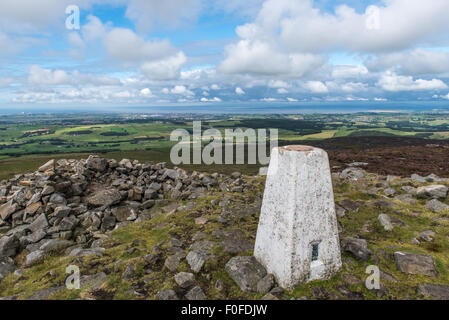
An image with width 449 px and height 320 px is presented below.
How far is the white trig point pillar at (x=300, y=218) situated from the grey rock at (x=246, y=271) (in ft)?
1.63

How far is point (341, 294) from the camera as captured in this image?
7582 millimetres

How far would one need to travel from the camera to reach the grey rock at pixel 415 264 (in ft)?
27.9

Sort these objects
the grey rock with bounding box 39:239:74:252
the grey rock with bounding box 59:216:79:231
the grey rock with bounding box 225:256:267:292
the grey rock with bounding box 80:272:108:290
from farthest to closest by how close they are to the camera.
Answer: the grey rock with bounding box 59:216:79:231, the grey rock with bounding box 39:239:74:252, the grey rock with bounding box 80:272:108:290, the grey rock with bounding box 225:256:267:292

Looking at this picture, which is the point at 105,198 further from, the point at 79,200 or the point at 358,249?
the point at 358,249

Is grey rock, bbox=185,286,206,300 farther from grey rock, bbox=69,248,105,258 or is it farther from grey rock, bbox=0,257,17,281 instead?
grey rock, bbox=0,257,17,281

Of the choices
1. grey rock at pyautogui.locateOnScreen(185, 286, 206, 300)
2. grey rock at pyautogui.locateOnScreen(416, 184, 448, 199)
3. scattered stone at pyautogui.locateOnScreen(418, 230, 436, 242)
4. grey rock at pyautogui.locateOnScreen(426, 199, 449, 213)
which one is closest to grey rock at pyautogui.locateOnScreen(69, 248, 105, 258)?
grey rock at pyautogui.locateOnScreen(185, 286, 206, 300)

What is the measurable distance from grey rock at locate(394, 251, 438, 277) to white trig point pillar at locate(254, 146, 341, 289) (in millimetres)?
2744

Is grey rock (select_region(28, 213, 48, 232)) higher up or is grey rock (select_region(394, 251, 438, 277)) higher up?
grey rock (select_region(394, 251, 438, 277))

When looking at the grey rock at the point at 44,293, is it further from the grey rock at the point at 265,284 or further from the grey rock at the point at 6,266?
the grey rock at the point at 265,284

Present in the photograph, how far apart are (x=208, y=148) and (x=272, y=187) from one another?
89998 millimetres

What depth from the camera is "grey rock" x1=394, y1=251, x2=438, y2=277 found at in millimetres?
8500

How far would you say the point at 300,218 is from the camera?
7.34 meters

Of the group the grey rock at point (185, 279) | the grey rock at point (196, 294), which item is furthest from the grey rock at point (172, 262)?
Result: the grey rock at point (196, 294)

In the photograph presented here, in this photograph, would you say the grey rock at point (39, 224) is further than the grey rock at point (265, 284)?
Yes
